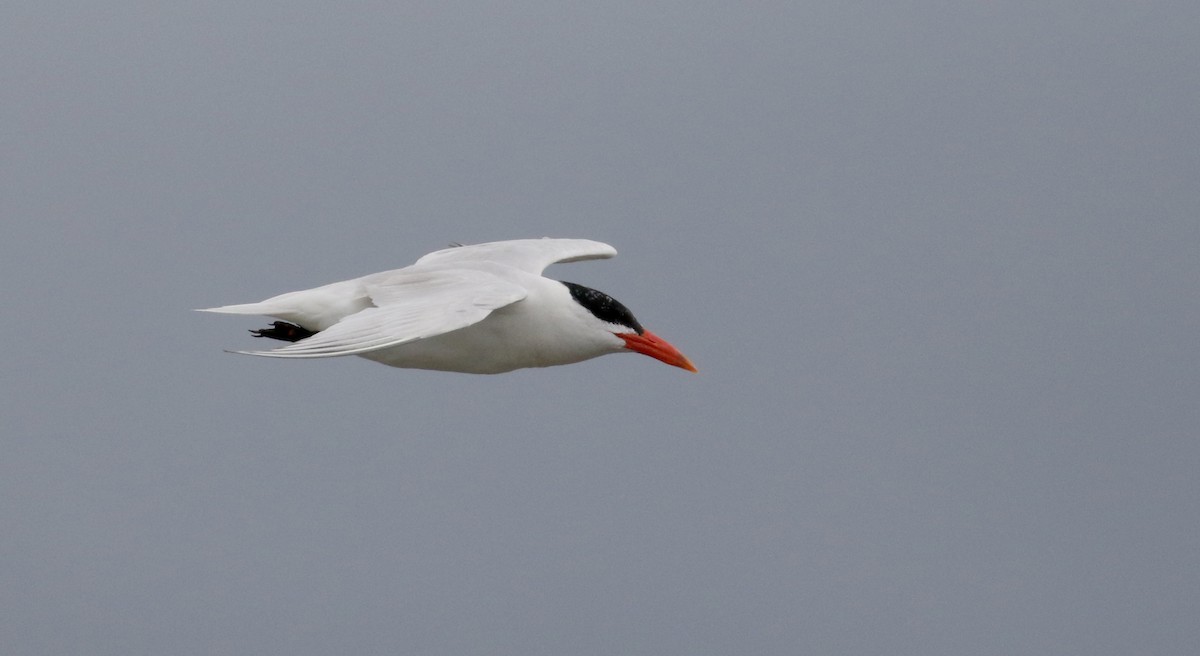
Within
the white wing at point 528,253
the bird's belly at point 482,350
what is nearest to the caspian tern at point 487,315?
the bird's belly at point 482,350

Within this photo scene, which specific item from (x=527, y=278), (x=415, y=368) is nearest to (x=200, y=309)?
(x=415, y=368)

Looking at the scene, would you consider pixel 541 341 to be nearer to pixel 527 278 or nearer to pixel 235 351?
pixel 527 278

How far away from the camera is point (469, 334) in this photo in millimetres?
9625

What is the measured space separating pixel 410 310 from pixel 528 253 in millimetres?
2360

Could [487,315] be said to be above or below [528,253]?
below

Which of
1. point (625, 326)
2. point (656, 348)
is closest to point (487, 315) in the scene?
point (625, 326)

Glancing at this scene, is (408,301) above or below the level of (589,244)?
below

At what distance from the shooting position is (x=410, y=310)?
8.74 m

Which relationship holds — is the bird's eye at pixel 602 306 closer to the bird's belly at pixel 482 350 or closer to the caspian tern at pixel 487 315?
the caspian tern at pixel 487 315

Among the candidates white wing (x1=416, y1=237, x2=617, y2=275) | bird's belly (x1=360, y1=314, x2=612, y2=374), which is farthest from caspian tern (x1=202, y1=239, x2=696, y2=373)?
white wing (x1=416, y1=237, x2=617, y2=275)

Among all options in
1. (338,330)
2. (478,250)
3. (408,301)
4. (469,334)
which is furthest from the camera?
(478,250)

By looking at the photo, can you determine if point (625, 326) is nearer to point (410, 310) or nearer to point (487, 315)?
point (487, 315)

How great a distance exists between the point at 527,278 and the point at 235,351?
8.99ft

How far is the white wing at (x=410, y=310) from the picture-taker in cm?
813
